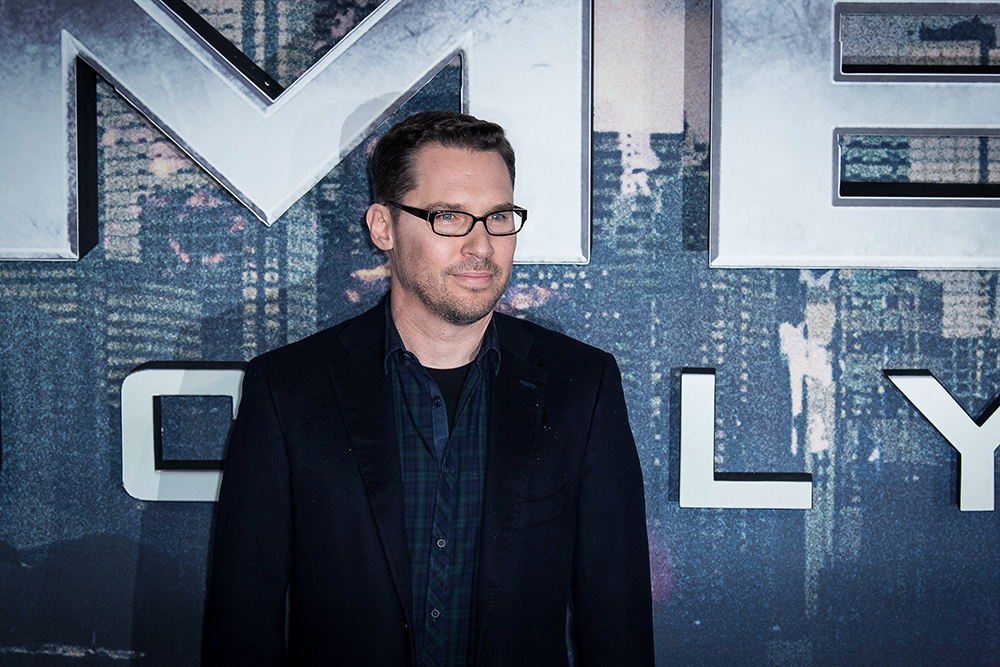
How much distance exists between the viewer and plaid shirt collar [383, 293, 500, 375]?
5.59ft

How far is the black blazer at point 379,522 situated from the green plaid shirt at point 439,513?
0.15ft

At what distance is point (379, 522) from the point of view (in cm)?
158

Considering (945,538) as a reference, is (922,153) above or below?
above

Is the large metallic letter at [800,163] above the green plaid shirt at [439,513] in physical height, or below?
above

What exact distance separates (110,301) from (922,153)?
2.48 m

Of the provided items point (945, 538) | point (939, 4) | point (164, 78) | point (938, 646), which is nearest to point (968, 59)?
point (939, 4)

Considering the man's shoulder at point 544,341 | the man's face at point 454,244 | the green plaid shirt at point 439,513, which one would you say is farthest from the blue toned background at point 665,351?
the green plaid shirt at point 439,513

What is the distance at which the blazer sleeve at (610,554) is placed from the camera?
1748 mm

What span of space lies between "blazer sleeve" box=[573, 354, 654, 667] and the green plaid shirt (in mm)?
288

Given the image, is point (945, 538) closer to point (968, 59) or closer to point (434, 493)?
point (968, 59)

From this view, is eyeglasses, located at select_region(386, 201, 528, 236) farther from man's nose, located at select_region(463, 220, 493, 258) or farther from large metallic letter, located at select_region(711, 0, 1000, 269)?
large metallic letter, located at select_region(711, 0, 1000, 269)

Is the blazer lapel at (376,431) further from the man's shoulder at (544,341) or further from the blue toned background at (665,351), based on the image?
the blue toned background at (665,351)

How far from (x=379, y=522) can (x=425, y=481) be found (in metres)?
0.14

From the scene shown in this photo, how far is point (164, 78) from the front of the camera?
209 cm
